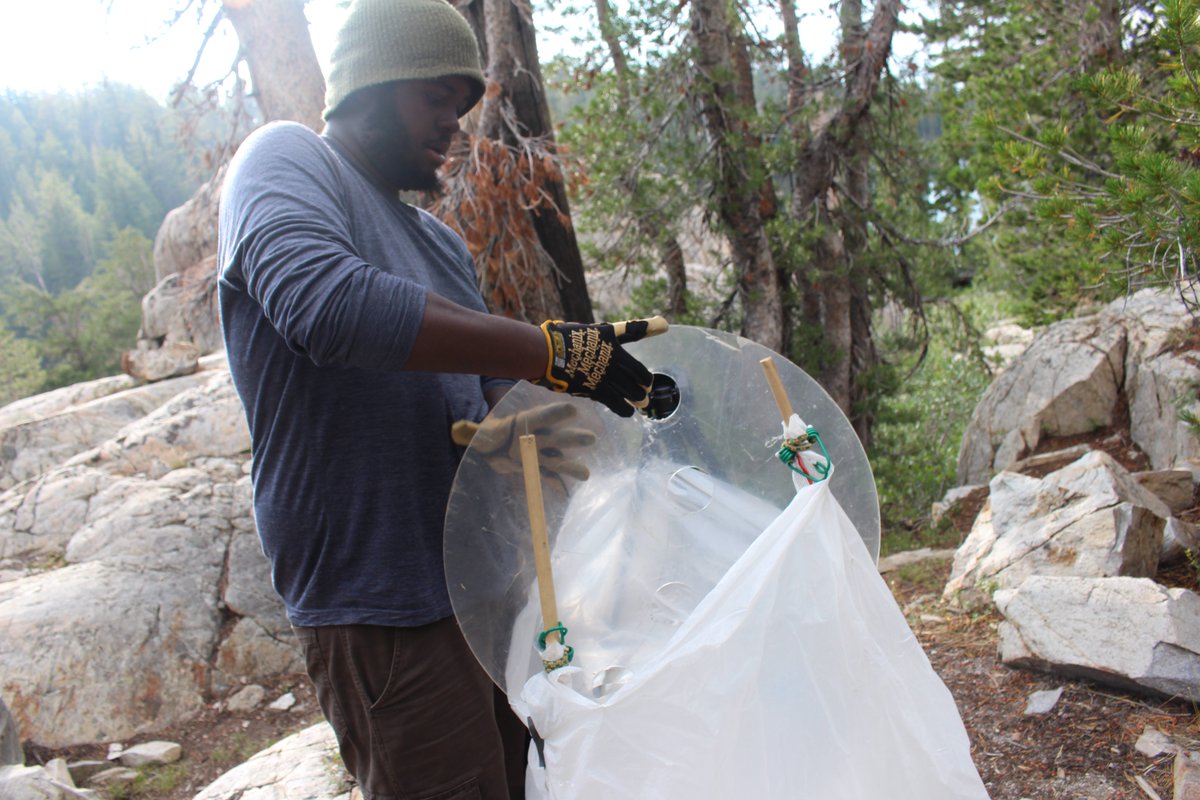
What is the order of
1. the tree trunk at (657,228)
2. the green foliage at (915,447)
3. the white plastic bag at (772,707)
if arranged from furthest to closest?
the green foliage at (915,447) → the tree trunk at (657,228) → the white plastic bag at (772,707)

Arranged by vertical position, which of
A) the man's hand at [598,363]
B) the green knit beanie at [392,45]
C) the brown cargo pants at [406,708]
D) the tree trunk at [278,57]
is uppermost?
the tree trunk at [278,57]

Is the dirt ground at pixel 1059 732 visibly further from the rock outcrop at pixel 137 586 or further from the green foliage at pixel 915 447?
the rock outcrop at pixel 137 586

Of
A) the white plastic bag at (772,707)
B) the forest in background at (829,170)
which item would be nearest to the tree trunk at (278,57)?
the forest in background at (829,170)

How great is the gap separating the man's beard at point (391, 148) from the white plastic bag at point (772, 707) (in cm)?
95

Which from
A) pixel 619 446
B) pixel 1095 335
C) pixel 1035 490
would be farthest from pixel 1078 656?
pixel 1095 335

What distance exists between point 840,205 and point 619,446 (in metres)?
5.12

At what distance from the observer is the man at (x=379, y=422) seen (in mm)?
1360

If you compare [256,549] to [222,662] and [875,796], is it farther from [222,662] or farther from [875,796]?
[875,796]

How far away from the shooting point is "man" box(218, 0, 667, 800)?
1.36 metres

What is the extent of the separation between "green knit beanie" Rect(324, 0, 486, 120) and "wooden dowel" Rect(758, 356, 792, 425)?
789 millimetres

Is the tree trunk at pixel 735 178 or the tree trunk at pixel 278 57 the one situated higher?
the tree trunk at pixel 278 57

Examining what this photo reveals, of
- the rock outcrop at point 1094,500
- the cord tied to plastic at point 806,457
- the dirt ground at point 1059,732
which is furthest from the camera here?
the rock outcrop at point 1094,500

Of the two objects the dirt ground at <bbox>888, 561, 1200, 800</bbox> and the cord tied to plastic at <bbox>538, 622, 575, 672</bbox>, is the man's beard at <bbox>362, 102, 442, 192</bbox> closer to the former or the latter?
the cord tied to plastic at <bbox>538, 622, 575, 672</bbox>

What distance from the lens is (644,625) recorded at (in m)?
1.48
